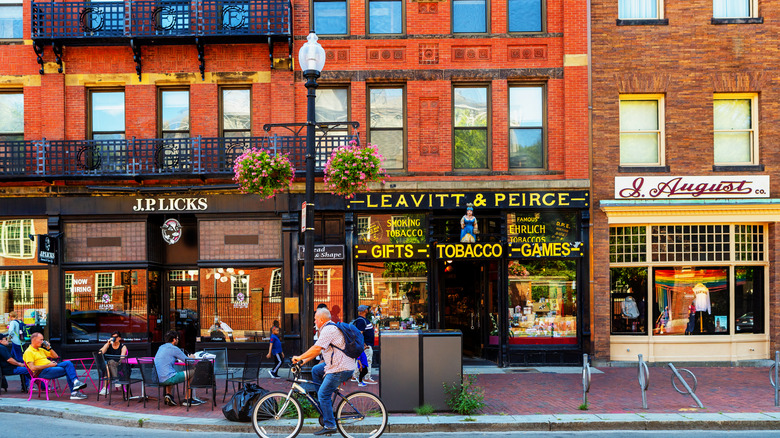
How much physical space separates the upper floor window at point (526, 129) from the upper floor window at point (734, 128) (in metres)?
4.46

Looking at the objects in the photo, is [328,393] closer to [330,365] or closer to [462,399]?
[330,365]

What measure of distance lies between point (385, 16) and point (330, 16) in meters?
1.45

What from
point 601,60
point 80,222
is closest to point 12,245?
point 80,222

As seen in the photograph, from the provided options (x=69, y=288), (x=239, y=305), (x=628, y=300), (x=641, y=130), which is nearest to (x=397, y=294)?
(x=239, y=305)

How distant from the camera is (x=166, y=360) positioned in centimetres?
1148

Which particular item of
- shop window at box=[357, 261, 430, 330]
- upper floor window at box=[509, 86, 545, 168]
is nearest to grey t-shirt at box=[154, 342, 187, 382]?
shop window at box=[357, 261, 430, 330]

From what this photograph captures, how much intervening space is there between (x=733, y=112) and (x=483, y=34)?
6.82 m

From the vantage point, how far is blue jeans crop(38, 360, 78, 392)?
12.3 meters

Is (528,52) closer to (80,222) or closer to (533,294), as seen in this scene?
(533,294)

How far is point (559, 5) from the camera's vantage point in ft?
54.9

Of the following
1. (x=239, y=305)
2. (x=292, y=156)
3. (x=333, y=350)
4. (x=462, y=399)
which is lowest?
(x=462, y=399)

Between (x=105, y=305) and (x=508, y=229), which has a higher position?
(x=508, y=229)

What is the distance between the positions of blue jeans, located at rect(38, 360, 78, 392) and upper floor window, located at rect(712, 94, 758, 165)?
15.8 meters

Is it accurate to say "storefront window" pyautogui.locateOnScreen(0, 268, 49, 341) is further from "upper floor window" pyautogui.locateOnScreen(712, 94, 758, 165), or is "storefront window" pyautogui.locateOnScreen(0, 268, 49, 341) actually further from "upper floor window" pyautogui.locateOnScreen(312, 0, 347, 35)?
"upper floor window" pyautogui.locateOnScreen(712, 94, 758, 165)
